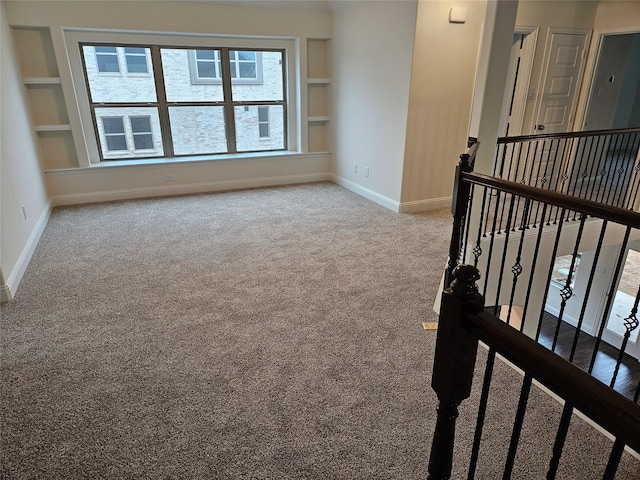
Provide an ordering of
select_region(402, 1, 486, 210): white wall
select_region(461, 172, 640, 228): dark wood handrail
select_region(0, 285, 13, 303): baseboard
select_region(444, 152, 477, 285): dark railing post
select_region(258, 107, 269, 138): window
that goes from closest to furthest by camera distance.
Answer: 1. select_region(461, 172, 640, 228): dark wood handrail
2. select_region(444, 152, 477, 285): dark railing post
3. select_region(0, 285, 13, 303): baseboard
4. select_region(402, 1, 486, 210): white wall
5. select_region(258, 107, 269, 138): window

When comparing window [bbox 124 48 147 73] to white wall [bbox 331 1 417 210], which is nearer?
white wall [bbox 331 1 417 210]

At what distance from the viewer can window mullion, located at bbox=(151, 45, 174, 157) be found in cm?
510

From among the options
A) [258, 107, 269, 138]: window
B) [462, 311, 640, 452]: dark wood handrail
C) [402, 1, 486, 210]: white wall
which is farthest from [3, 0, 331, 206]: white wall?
[462, 311, 640, 452]: dark wood handrail

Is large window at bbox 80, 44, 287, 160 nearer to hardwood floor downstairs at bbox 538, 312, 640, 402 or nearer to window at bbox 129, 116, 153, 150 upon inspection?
window at bbox 129, 116, 153, 150

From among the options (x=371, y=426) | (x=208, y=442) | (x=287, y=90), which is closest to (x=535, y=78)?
(x=287, y=90)

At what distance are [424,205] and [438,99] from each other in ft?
3.98

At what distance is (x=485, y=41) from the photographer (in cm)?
302

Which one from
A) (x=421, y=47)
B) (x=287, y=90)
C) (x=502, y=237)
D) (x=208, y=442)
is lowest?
(x=208, y=442)

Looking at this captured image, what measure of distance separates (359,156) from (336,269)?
253 cm

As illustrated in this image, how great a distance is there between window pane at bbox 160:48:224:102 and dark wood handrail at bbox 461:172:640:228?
14.1 ft

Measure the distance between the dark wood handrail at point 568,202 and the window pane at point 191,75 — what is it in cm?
431

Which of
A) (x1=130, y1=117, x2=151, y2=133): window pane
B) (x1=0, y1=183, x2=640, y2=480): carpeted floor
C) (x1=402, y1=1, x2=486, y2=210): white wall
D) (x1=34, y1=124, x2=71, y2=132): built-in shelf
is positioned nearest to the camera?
(x1=0, y1=183, x2=640, y2=480): carpeted floor

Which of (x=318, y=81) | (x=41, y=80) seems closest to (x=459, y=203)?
(x=318, y=81)

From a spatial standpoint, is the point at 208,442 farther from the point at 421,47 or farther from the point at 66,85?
the point at 66,85
